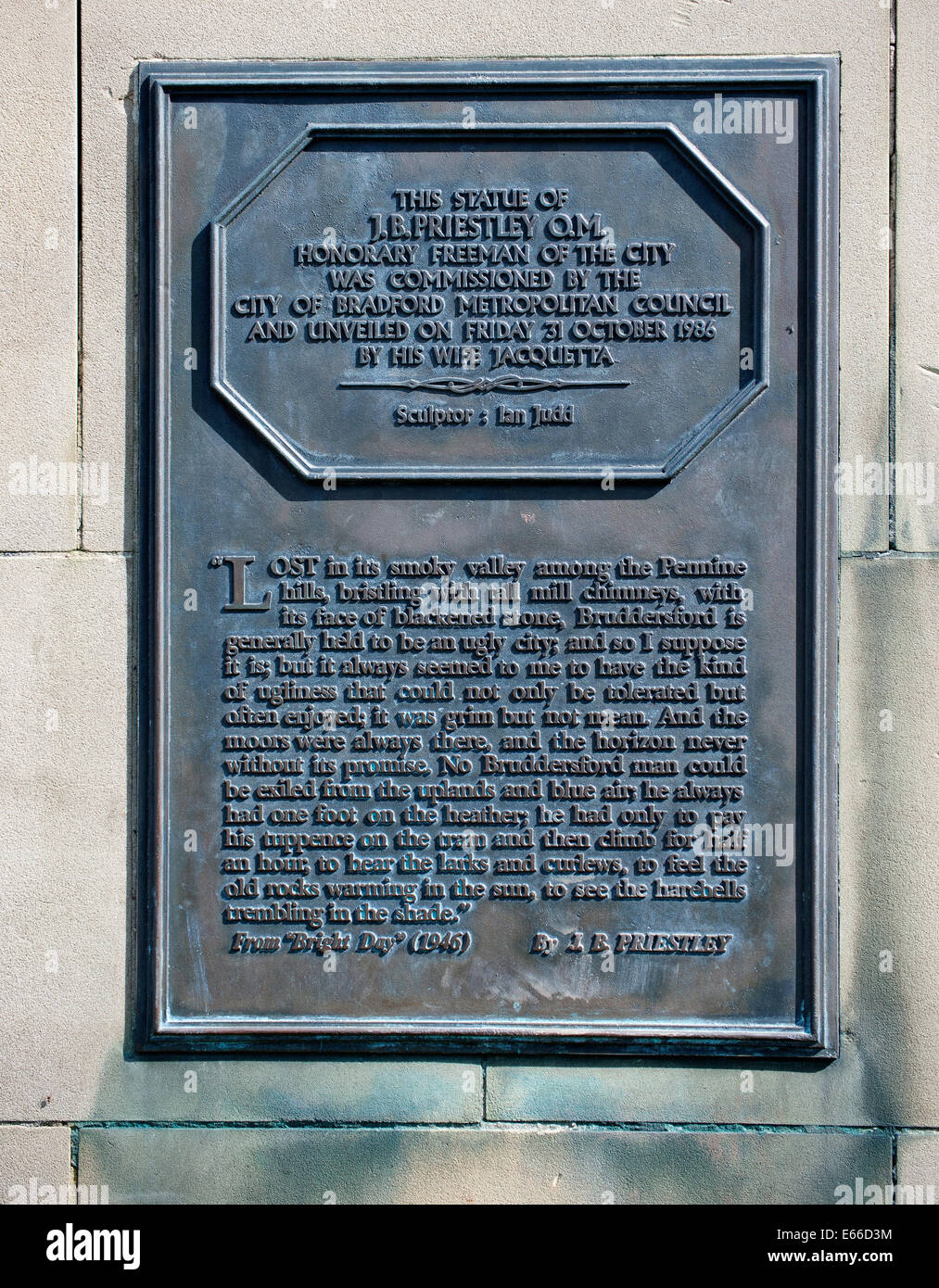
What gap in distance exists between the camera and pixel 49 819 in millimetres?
3902

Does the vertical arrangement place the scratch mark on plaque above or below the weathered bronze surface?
below

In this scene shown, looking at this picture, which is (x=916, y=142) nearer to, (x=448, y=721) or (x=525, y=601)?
(x=525, y=601)

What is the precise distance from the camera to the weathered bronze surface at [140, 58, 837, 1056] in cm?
377

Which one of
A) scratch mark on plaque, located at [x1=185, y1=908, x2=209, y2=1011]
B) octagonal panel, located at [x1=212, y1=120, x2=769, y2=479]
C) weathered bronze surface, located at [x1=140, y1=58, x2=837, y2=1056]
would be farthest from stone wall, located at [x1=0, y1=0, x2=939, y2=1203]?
octagonal panel, located at [x1=212, y1=120, x2=769, y2=479]

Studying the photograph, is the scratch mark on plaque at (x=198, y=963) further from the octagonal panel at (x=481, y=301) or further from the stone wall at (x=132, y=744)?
the octagonal panel at (x=481, y=301)

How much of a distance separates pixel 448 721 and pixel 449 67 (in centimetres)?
244

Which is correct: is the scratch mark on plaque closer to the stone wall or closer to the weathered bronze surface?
the weathered bronze surface

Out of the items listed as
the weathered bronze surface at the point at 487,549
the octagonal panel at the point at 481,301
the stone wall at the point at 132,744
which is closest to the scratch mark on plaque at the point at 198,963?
the weathered bronze surface at the point at 487,549

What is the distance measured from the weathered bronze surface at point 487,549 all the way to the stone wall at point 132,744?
167 millimetres

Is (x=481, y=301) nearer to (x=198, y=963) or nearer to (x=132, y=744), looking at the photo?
(x=132, y=744)

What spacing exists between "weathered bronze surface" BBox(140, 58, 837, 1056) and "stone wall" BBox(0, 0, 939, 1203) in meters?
0.17

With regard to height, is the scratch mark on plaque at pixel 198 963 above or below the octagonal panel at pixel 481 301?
below

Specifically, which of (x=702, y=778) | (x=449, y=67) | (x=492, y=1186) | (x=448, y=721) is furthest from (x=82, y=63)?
(x=492, y=1186)

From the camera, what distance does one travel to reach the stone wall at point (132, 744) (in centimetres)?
381
